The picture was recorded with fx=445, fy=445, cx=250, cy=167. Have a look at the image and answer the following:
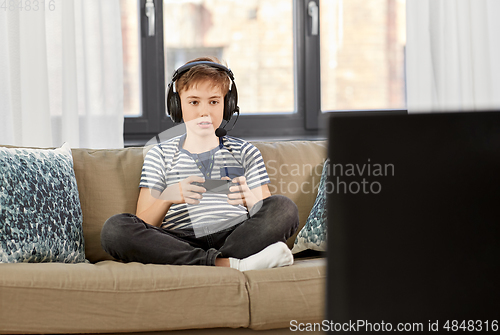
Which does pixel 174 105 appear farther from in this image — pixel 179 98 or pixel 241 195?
pixel 241 195

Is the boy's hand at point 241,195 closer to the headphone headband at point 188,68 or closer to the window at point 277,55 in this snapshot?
the headphone headband at point 188,68

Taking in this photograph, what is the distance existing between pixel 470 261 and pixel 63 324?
3.12 feet

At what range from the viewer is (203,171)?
5.04ft

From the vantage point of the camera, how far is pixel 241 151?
5.28ft

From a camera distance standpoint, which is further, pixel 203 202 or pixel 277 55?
pixel 277 55

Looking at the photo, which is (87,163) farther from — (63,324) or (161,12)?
(161,12)

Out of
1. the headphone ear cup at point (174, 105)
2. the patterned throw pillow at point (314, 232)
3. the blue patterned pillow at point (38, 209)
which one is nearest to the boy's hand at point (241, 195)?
the patterned throw pillow at point (314, 232)

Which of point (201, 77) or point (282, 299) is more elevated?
point (201, 77)

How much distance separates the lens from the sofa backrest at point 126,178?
5.06 ft

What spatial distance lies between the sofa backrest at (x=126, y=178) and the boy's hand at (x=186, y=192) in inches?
8.4

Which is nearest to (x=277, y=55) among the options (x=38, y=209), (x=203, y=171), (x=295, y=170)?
(x=295, y=170)

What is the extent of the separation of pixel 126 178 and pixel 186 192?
333mm

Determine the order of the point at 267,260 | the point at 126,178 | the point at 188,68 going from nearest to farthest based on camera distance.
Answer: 1. the point at 267,260
2. the point at 188,68
3. the point at 126,178

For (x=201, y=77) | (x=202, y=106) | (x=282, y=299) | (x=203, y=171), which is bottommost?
(x=282, y=299)
